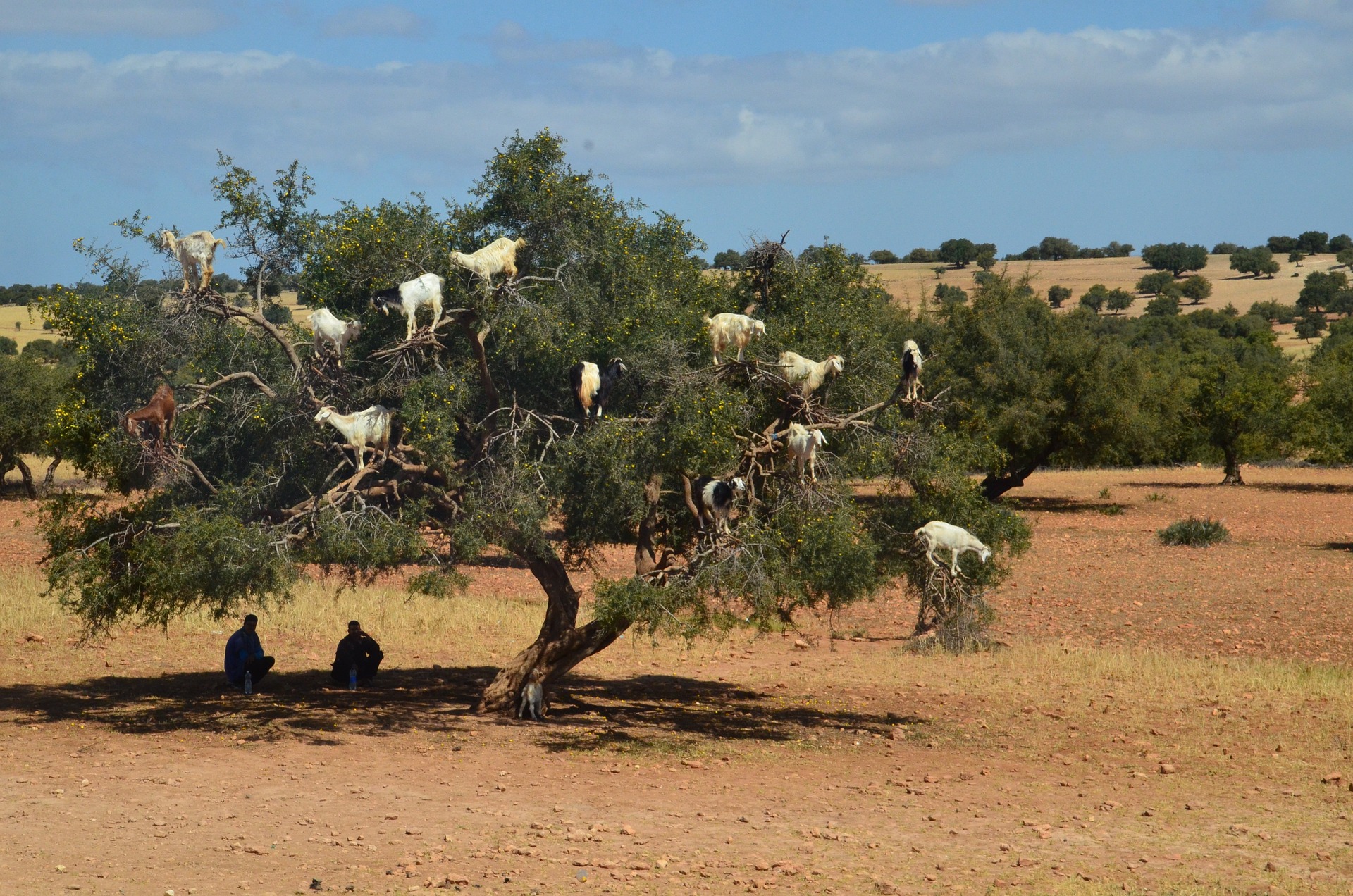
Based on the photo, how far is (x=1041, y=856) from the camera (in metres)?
9.66

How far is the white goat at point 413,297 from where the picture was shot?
1154 cm

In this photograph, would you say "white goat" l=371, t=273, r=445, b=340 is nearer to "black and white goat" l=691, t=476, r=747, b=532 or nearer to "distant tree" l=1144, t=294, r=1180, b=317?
"black and white goat" l=691, t=476, r=747, b=532

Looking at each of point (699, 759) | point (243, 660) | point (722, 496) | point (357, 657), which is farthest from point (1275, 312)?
point (722, 496)

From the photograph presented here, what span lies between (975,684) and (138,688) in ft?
35.2

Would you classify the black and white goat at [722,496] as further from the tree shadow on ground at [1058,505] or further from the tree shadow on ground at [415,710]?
the tree shadow on ground at [1058,505]

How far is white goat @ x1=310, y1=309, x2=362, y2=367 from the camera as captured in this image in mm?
11820

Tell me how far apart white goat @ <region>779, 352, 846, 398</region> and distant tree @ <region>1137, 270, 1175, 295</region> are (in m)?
96.1

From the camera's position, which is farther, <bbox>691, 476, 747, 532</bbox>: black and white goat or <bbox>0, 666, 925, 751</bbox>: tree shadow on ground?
<bbox>0, 666, 925, 751</bbox>: tree shadow on ground

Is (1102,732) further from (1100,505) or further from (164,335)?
(1100,505)

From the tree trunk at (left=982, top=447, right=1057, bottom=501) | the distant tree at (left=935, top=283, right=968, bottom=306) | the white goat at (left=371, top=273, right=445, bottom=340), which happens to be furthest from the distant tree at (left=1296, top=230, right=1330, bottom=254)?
the white goat at (left=371, top=273, right=445, bottom=340)

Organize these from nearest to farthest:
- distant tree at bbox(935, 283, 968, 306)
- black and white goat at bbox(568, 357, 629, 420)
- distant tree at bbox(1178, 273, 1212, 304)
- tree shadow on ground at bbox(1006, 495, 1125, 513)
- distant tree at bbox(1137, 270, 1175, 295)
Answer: black and white goat at bbox(568, 357, 629, 420)
tree shadow on ground at bbox(1006, 495, 1125, 513)
distant tree at bbox(935, 283, 968, 306)
distant tree at bbox(1178, 273, 1212, 304)
distant tree at bbox(1137, 270, 1175, 295)

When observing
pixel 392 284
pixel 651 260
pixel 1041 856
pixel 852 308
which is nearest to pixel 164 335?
pixel 392 284

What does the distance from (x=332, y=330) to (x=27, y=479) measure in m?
30.5

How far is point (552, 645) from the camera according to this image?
47.5 feet
